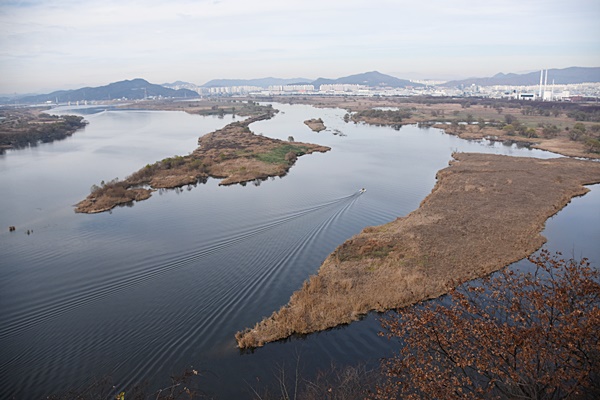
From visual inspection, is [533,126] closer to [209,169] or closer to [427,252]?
[209,169]

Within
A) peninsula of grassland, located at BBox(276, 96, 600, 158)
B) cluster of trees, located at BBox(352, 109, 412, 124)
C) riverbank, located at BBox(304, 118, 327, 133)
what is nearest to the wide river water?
peninsula of grassland, located at BBox(276, 96, 600, 158)

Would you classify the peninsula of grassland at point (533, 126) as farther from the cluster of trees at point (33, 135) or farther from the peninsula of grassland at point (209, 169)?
the cluster of trees at point (33, 135)

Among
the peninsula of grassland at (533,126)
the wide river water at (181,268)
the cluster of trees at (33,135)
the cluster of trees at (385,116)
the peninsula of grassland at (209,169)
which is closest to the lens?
the wide river water at (181,268)

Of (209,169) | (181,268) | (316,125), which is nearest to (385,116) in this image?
(316,125)

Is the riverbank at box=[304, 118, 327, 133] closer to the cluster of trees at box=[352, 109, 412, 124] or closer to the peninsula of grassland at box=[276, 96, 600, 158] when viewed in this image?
the peninsula of grassland at box=[276, 96, 600, 158]

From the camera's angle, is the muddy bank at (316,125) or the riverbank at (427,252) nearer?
the riverbank at (427,252)

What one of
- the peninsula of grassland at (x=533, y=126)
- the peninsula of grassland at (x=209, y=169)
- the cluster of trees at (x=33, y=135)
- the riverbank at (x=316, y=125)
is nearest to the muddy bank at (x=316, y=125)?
the riverbank at (x=316, y=125)

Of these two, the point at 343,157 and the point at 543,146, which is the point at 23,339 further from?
the point at 543,146
